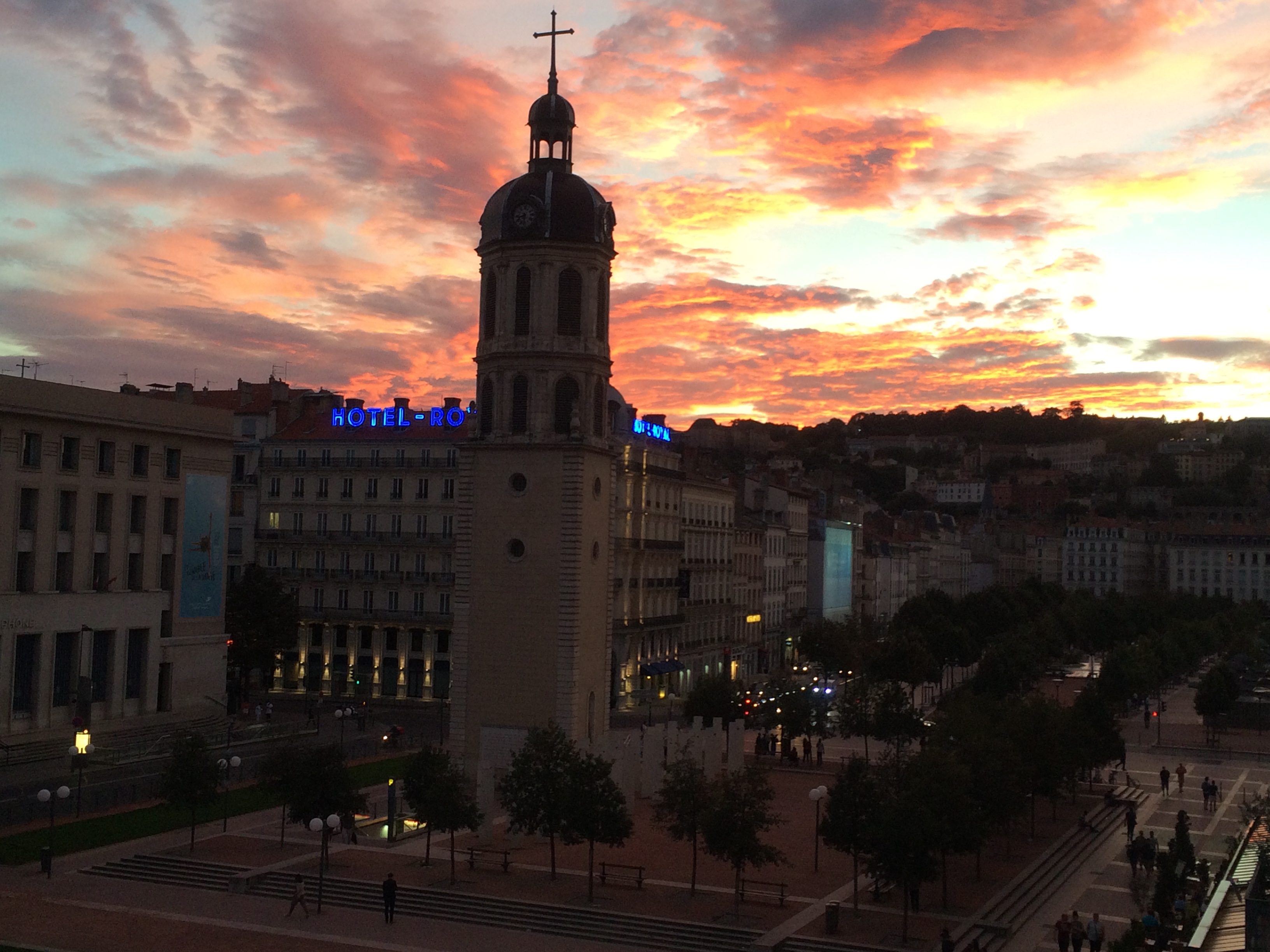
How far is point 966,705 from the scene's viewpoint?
56.4 meters

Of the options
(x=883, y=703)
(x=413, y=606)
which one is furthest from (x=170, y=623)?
(x=883, y=703)

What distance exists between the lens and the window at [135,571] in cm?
7256

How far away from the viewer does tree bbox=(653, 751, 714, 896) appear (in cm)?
4184

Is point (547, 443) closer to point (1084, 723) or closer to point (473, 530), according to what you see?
point (473, 530)

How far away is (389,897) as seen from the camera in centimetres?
3922

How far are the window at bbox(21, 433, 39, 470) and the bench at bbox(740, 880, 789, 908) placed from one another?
134 feet

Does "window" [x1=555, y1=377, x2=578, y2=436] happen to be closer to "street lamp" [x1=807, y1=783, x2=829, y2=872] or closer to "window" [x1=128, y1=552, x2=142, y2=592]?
"street lamp" [x1=807, y1=783, x2=829, y2=872]

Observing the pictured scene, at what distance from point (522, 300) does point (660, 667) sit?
47746mm

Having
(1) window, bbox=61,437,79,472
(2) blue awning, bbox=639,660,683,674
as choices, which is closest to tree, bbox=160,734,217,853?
(1) window, bbox=61,437,79,472

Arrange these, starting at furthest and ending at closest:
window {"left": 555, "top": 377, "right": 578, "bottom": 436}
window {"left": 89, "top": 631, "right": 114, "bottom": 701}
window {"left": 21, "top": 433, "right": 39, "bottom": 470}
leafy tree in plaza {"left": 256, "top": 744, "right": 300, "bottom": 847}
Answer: window {"left": 89, "top": 631, "right": 114, "bottom": 701}
window {"left": 21, "top": 433, "right": 39, "bottom": 470}
window {"left": 555, "top": 377, "right": 578, "bottom": 436}
leafy tree in plaza {"left": 256, "top": 744, "right": 300, "bottom": 847}

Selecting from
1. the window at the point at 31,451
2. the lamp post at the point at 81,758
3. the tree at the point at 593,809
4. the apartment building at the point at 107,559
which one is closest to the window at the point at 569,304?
the tree at the point at 593,809

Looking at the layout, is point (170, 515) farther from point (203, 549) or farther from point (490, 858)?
point (490, 858)

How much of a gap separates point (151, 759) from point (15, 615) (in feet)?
31.7

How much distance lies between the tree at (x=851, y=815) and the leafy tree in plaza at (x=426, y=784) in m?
11.9
